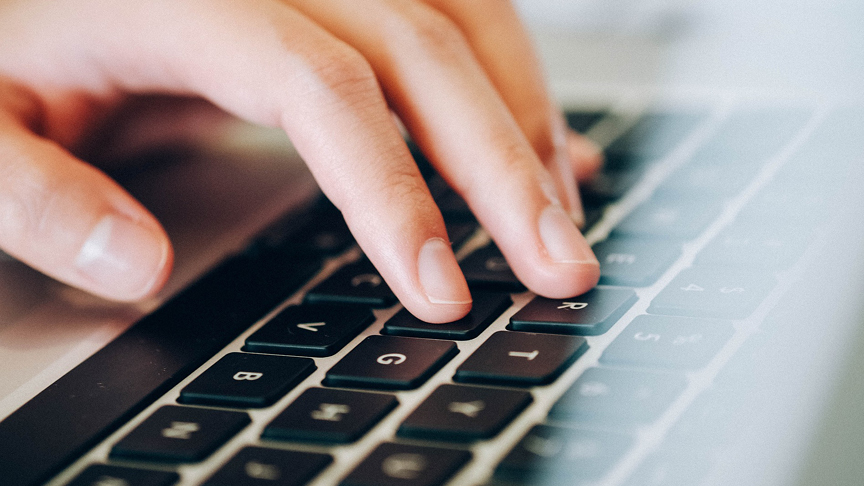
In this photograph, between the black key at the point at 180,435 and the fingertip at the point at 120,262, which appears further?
the fingertip at the point at 120,262

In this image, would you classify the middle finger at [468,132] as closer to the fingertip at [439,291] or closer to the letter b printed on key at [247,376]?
the fingertip at [439,291]

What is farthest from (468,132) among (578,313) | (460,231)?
(578,313)

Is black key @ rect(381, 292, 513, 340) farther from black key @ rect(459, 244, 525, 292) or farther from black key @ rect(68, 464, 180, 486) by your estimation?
black key @ rect(68, 464, 180, 486)

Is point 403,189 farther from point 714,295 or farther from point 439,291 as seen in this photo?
point 714,295

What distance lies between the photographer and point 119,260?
0.53 meters

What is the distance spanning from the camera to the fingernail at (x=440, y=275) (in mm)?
469

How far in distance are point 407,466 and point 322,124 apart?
0.29m

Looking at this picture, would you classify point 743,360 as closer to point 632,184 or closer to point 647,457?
point 647,457

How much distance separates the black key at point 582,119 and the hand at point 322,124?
0.46 ft

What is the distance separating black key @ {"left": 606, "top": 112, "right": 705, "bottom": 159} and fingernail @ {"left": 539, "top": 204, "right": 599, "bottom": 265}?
0.71 ft

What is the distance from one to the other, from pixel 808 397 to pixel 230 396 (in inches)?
10.9

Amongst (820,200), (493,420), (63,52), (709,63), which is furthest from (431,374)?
(709,63)

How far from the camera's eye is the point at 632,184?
2.17 feet

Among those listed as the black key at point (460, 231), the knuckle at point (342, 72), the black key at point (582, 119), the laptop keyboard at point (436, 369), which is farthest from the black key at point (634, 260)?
the black key at point (582, 119)
